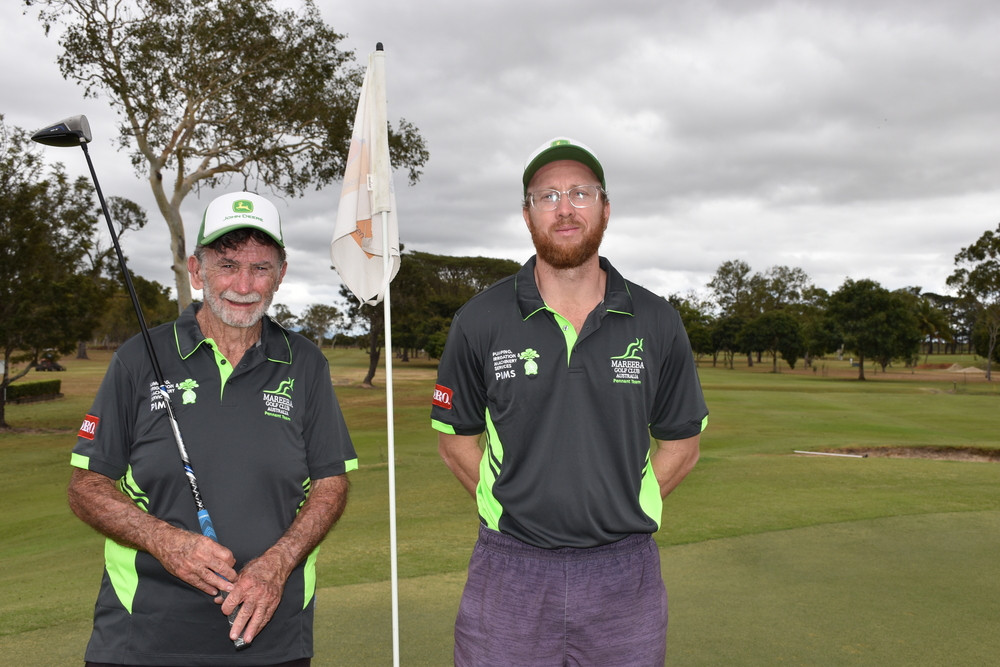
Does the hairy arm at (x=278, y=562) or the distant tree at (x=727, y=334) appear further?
the distant tree at (x=727, y=334)

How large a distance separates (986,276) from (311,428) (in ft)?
201

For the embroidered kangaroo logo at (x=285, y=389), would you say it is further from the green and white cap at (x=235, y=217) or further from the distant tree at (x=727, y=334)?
the distant tree at (x=727, y=334)

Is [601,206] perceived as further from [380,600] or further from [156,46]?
[156,46]

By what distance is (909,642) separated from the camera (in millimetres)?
4293

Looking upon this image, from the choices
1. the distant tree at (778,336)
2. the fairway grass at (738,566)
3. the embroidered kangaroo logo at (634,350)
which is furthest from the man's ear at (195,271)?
the distant tree at (778,336)

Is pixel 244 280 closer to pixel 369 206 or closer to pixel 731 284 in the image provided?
pixel 369 206

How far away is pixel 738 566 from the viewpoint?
5.82 m

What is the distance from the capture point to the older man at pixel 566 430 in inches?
112

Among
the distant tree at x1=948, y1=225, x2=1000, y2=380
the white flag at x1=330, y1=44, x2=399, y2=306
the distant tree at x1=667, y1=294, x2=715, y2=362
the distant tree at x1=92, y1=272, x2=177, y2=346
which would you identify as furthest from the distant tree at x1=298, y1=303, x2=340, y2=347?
the white flag at x1=330, y1=44, x2=399, y2=306

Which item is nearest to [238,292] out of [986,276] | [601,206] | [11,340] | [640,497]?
[601,206]

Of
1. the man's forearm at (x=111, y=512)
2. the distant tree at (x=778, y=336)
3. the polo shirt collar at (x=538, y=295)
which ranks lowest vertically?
the man's forearm at (x=111, y=512)

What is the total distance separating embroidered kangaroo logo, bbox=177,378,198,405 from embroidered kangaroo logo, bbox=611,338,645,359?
1.51 meters

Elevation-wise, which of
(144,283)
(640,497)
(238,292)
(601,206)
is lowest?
(640,497)

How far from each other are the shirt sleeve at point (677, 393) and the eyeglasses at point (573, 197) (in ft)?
1.79
